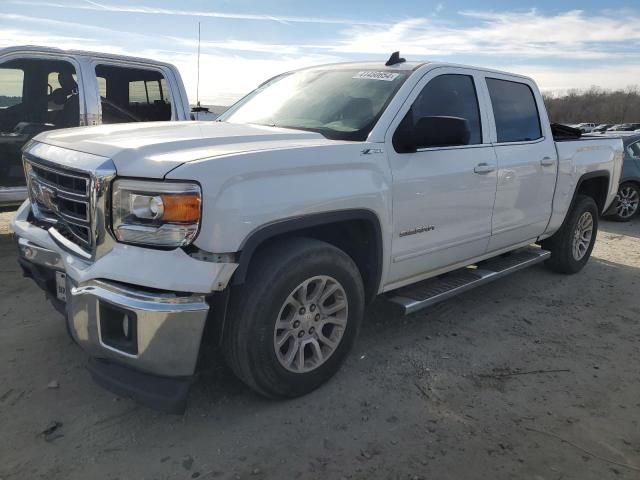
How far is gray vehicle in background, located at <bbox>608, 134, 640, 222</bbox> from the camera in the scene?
9609mm

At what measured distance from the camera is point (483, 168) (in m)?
4.03

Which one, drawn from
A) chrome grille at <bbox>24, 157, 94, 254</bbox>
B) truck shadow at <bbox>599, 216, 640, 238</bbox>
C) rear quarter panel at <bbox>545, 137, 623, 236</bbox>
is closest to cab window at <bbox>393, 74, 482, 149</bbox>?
rear quarter panel at <bbox>545, 137, 623, 236</bbox>

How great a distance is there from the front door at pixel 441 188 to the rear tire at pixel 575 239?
5.89 feet

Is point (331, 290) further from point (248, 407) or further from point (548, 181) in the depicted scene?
point (548, 181)

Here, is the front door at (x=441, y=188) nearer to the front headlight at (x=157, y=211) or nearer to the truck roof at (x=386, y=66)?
the truck roof at (x=386, y=66)

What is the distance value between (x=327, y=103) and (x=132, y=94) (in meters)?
3.67

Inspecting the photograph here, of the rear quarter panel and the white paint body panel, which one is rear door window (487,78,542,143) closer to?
the white paint body panel

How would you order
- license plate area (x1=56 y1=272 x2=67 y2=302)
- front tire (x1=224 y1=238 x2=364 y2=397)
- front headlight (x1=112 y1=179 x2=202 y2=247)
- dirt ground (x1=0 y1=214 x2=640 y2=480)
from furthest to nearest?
license plate area (x1=56 y1=272 x2=67 y2=302) → front tire (x1=224 y1=238 x2=364 y2=397) → dirt ground (x1=0 y1=214 x2=640 y2=480) → front headlight (x1=112 y1=179 x2=202 y2=247)

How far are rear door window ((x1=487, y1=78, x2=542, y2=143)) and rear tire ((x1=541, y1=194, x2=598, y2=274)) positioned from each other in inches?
48.4

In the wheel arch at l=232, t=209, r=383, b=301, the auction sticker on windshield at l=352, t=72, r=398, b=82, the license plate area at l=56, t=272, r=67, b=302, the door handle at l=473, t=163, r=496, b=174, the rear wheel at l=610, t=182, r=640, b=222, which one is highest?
the auction sticker on windshield at l=352, t=72, r=398, b=82

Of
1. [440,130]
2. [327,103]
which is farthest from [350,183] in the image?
[327,103]

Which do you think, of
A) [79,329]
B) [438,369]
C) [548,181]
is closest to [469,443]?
[438,369]

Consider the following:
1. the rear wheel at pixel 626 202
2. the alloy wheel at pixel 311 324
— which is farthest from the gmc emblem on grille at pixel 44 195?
the rear wheel at pixel 626 202

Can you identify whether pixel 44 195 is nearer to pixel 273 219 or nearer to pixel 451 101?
pixel 273 219
